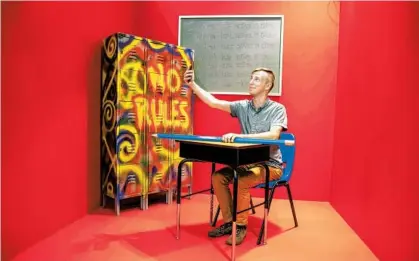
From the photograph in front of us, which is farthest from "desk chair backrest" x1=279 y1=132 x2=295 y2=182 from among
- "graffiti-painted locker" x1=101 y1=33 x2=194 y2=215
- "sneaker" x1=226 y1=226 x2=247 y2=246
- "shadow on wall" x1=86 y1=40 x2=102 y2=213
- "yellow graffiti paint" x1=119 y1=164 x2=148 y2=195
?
"shadow on wall" x1=86 y1=40 x2=102 y2=213

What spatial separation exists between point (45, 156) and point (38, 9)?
1.00m

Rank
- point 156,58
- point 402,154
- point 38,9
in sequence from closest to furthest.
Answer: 1. point 402,154
2. point 38,9
3. point 156,58

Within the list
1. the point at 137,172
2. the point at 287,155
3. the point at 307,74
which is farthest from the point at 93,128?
the point at 307,74

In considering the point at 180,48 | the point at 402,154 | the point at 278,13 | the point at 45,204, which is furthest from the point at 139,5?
the point at 402,154

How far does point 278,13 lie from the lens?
401 centimetres

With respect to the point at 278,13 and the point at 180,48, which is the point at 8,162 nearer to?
the point at 180,48

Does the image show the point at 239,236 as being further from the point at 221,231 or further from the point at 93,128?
the point at 93,128

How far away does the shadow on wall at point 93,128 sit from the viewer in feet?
10.8

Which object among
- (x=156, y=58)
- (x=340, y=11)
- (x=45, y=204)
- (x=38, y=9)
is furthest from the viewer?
(x=340, y=11)

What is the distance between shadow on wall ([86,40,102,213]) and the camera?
3305mm

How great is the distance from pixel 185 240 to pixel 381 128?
1.58 metres

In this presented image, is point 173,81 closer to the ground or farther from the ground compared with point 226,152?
farther from the ground

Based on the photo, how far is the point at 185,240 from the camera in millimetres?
2771

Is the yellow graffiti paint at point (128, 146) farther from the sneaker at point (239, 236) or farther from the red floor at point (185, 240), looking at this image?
the sneaker at point (239, 236)
